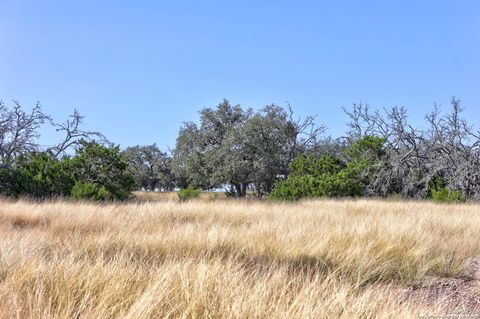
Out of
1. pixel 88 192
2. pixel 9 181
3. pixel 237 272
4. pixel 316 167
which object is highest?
pixel 316 167

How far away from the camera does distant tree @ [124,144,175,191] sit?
42.7 m

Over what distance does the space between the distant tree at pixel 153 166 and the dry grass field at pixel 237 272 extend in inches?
1404

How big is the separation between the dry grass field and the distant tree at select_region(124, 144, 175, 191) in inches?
1404

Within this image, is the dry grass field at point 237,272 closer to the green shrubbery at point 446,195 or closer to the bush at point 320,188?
the green shrubbery at point 446,195

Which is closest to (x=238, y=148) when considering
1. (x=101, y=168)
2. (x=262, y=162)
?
(x=262, y=162)

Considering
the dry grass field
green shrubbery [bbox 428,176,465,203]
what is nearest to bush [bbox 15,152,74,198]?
the dry grass field

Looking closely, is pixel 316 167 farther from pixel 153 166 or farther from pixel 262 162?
pixel 153 166

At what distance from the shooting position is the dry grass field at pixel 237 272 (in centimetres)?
244

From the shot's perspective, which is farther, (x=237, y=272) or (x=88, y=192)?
(x=88, y=192)

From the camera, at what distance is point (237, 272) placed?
3.11m

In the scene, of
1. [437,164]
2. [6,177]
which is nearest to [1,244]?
[6,177]

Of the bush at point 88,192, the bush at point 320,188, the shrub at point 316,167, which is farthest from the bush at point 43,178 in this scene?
the shrub at point 316,167

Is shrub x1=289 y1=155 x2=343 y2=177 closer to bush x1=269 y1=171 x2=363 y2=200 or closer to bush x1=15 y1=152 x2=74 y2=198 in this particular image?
bush x1=269 y1=171 x2=363 y2=200

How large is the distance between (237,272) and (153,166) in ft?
145
